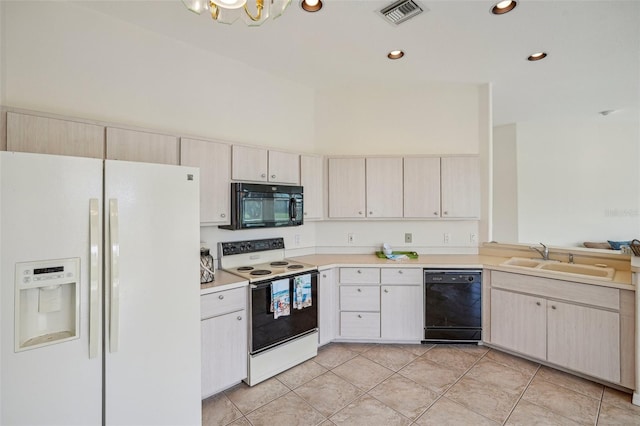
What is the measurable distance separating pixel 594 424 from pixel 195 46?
4244mm

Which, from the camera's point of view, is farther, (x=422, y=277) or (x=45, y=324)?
(x=422, y=277)

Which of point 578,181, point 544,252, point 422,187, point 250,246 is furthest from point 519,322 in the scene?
point 578,181

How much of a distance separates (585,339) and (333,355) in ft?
6.89

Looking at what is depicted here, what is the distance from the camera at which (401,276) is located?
3047 millimetres

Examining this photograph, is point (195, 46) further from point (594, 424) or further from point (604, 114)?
point (604, 114)

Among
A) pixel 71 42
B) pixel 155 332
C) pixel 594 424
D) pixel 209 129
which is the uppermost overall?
pixel 71 42

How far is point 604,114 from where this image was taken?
A: 4.73m

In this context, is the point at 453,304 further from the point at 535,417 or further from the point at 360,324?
the point at 535,417

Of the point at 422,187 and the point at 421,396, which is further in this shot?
the point at 422,187

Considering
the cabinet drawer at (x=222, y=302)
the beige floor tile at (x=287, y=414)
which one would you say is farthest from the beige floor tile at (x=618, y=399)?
the cabinet drawer at (x=222, y=302)

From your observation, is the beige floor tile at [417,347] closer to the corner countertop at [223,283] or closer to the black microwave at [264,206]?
the black microwave at [264,206]

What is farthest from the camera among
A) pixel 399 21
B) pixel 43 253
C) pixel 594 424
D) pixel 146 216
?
pixel 399 21

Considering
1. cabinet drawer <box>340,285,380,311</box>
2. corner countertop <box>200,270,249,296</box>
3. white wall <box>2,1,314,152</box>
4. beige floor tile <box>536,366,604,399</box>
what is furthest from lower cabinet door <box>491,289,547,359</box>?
white wall <box>2,1,314,152</box>

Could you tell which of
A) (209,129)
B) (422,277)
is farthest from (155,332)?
(422,277)
